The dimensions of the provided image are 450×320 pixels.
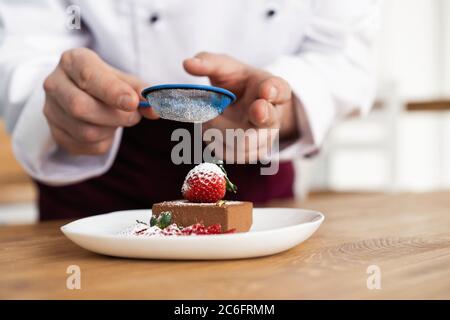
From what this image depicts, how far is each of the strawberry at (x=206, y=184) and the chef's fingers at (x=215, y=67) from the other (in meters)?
0.13

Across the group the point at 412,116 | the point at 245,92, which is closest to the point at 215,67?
the point at 245,92

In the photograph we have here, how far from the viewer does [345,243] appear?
547 millimetres

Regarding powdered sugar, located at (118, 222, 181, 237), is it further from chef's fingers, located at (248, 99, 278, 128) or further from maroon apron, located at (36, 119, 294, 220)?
maroon apron, located at (36, 119, 294, 220)

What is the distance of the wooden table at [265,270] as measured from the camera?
0.36m

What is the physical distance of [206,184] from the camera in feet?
1.88

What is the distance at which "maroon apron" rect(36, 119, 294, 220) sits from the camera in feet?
3.06

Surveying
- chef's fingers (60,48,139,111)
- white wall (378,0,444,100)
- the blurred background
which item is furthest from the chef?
white wall (378,0,444,100)

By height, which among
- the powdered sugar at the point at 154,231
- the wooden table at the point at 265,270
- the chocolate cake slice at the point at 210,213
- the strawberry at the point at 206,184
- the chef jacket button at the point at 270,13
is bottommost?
the wooden table at the point at 265,270

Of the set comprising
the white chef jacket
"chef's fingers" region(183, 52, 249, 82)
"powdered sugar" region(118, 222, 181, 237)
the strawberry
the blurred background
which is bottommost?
"powdered sugar" region(118, 222, 181, 237)

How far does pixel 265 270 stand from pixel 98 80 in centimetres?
33

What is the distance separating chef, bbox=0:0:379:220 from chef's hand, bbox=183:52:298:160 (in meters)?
0.06

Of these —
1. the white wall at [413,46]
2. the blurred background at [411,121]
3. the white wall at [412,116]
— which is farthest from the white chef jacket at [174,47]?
the white wall at [413,46]

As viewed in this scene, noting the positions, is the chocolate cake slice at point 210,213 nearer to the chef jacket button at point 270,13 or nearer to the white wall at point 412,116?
the chef jacket button at point 270,13

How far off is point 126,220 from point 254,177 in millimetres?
407
